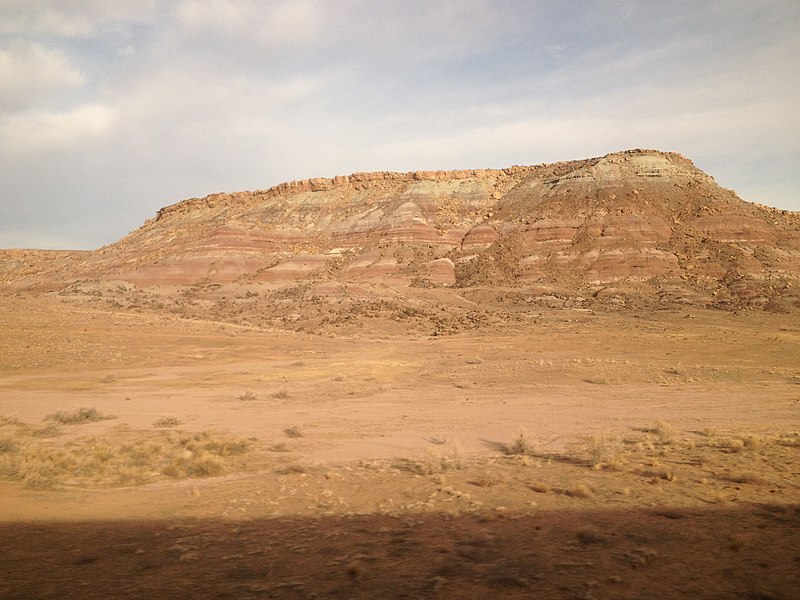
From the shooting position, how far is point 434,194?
8269cm

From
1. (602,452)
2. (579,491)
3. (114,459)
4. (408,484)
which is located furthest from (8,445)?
(602,452)

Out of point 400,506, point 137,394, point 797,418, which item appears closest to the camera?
point 400,506

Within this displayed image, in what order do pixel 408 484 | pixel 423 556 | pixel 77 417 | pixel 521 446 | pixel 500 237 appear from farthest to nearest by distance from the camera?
1. pixel 500 237
2. pixel 77 417
3. pixel 521 446
4. pixel 408 484
5. pixel 423 556

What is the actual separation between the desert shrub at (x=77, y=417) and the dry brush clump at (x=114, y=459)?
76.7 inches

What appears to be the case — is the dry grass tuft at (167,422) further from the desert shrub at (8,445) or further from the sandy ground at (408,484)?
the desert shrub at (8,445)

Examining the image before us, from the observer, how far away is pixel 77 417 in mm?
14211

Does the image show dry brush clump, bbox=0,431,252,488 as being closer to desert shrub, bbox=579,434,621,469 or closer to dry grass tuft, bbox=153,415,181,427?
dry grass tuft, bbox=153,415,181,427

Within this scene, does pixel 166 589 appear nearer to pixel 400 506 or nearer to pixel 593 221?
pixel 400 506

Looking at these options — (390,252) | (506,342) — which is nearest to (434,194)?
(390,252)

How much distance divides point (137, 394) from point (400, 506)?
47.4ft

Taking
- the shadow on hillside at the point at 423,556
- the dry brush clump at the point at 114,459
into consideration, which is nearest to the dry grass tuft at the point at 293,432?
the dry brush clump at the point at 114,459

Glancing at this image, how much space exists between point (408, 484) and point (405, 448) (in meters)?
2.54

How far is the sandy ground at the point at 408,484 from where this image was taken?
541 cm

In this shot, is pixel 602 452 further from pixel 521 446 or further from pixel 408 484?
pixel 408 484
